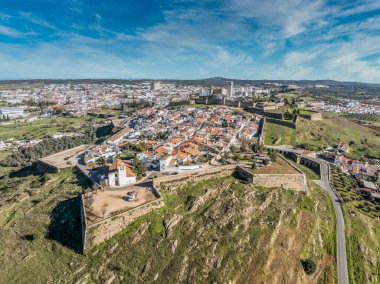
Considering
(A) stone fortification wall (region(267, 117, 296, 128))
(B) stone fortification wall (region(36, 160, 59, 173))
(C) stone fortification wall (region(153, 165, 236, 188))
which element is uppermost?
(A) stone fortification wall (region(267, 117, 296, 128))

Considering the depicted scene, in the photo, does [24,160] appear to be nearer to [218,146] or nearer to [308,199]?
[218,146]

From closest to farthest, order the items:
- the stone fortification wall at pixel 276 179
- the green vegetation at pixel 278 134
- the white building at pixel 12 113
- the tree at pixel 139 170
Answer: the tree at pixel 139 170
the stone fortification wall at pixel 276 179
the green vegetation at pixel 278 134
the white building at pixel 12 113

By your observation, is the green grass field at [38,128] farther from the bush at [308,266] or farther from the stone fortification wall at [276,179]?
the bush at [308,266]

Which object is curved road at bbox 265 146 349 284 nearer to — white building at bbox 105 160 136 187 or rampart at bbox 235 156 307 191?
rampart at bbox 235 156 307 191

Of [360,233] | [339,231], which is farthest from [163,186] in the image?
[360,233]

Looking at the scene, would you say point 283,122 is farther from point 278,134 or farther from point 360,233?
point 360,233

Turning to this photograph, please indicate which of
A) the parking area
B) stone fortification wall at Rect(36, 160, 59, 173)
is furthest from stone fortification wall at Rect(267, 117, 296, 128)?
stone fortification wall at Rect(36, 160, 59, 173)

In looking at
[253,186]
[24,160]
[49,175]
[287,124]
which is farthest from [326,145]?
[24,160]

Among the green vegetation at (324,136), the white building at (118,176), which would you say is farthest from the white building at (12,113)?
the green vegetation at (324,136)
